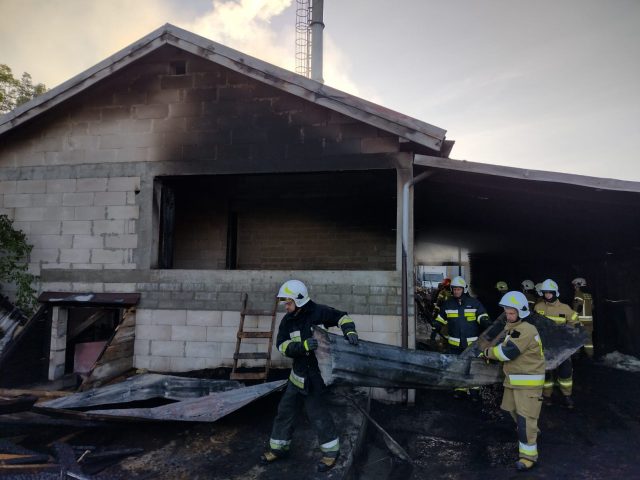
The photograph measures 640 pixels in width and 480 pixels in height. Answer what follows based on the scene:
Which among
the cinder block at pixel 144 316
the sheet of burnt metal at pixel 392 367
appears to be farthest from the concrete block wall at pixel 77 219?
the sheet of burnt metal at pixel 392 367

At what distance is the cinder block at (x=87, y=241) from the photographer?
6.78m

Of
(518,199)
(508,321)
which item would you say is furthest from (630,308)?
(508,321)

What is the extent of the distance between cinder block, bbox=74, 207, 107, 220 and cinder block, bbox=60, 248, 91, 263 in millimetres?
539

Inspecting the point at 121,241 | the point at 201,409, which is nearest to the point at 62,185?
the point at 121,241

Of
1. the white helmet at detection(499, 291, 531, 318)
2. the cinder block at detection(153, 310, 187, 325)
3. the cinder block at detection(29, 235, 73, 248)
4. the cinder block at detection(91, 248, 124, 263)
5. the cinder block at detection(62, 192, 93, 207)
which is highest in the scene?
the cinder block at detection(62, 192, 93, 207)

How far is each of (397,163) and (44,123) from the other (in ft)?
19.4

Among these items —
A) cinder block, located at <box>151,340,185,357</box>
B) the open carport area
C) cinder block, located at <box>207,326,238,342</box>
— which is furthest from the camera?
cinder block, located at <box>151,340,185,357</box>

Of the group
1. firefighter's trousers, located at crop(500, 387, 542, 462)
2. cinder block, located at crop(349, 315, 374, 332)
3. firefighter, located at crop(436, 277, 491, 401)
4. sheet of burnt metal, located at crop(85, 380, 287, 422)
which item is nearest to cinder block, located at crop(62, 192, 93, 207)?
sheet of burnt metal, located at crop(85, 380, 287, 422)

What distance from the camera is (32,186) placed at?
706 cm

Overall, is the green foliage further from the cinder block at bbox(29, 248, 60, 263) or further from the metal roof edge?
the metal roof edge

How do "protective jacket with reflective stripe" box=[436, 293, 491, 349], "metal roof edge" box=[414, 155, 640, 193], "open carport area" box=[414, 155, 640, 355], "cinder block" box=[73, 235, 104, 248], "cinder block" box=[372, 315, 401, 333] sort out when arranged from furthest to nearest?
"cinder block" box=[73, 235, 104, 248] → "protective jacket with reflective stripe" box=[436, 293, 491, 349] → "cinder block" box=[372, 315, 401, 333] → "open carport area" box=[414, 155, 640, 355] → "metal roof edge" box=[414, 155, 640, 193]

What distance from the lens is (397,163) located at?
6141 mm

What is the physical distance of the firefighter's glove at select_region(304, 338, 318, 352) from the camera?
3.90m

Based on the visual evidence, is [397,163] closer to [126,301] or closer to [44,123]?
[126,301]
